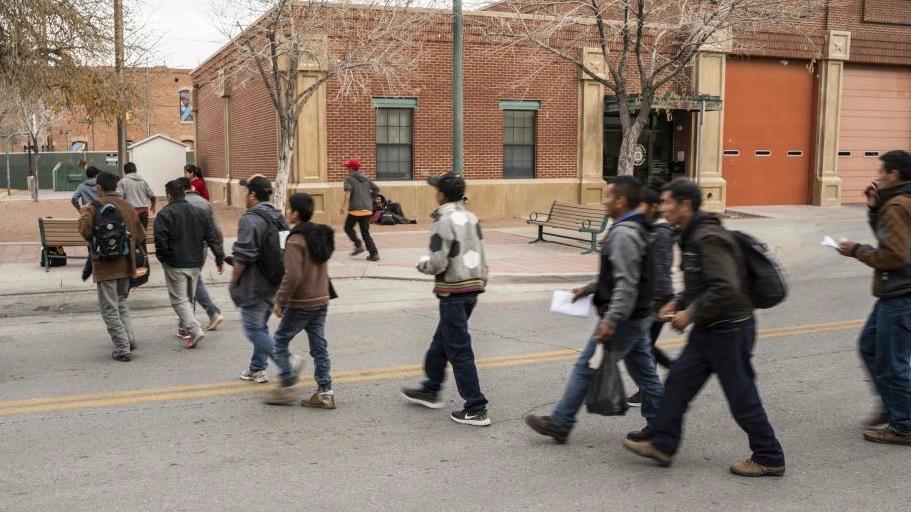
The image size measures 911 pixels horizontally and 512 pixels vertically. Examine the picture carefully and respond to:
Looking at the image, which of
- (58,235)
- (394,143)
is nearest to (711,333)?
(58,235)

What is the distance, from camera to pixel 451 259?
5.79 m

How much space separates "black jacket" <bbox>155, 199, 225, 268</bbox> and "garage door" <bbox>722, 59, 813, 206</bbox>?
67.0ft

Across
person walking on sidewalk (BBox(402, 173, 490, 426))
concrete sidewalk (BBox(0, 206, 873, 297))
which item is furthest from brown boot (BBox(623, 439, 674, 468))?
concrete sidewalk (BBox(0, 206, 873, 297))

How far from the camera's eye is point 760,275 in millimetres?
4773

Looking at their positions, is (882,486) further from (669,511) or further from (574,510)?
(574,510)

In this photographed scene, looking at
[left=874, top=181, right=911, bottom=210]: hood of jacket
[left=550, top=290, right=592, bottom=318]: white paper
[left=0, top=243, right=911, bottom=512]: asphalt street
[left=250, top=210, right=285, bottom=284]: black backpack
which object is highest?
[left=874, top=181, right=911, bottom=210]: hood of jacket

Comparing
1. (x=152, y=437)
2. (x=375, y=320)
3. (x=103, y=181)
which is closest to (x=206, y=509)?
(x=152, y=437)

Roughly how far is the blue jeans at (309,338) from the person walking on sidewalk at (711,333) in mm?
2507

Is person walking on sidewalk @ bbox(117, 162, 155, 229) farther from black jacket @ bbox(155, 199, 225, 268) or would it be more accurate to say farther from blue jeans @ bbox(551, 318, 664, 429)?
blue jeans @ bbox(551, 318, 664, 429)

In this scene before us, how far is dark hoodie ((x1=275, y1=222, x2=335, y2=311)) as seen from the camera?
6168 mm

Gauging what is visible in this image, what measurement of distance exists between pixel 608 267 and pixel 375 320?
17.3ft

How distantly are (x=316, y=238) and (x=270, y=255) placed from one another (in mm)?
607

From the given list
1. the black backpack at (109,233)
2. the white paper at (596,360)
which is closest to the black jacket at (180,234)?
the black backpack at (109,233)

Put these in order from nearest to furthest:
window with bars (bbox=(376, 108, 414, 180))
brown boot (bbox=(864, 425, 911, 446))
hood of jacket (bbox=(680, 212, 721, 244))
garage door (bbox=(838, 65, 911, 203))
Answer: hood of jacket (bbox=(680, 212, 721, 244)), brown boot (bbox=(864, 425, 911, 446)), window with bars (bbox=(376, 108, 414, 180)), garage door (bbox=(838, 65, 911, 203))
